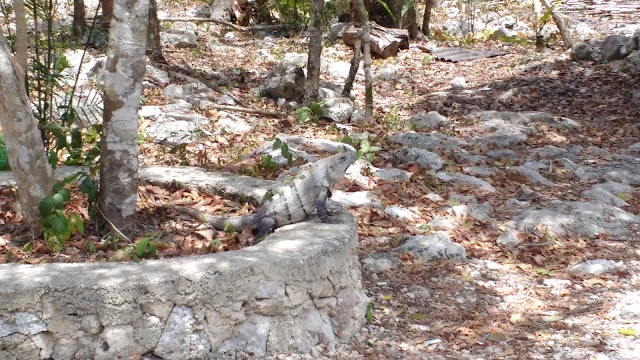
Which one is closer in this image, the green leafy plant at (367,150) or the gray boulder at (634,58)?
the green leafy plant at (367,150)

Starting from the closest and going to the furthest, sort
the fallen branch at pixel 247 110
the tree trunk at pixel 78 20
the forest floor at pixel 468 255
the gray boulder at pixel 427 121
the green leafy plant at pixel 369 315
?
the forest floor at pixel 468 255 < the green leafy plant at pixel 369 315 < the fallen branch at pixel 247 110 < the gray boulder at pixel 427 121 < the tree trunk at pixel 78 20

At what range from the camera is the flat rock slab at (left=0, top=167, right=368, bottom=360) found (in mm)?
3398

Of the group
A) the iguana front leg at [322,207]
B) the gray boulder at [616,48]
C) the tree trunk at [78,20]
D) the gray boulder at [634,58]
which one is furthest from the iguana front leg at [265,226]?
the gray boulder at [616,48]

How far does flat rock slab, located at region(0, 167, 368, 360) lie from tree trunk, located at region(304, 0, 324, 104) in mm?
5670

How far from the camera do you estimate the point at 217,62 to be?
40.4 ft

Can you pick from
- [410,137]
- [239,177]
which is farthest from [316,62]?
[239,177]

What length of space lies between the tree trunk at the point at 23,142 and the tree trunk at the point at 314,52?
5661mm

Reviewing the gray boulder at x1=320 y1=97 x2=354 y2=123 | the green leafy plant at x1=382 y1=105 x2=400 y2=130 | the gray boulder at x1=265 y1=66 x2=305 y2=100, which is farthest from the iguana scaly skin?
the gray boulder at x1=265 y1=66 x2=305 y2=100

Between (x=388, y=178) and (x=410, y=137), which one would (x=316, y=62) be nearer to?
(x=410, y=137)

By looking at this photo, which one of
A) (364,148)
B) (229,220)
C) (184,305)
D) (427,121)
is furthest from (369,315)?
(427,121)

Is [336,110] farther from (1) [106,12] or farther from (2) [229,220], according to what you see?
(2) [229,220]

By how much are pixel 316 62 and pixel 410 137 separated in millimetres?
1843

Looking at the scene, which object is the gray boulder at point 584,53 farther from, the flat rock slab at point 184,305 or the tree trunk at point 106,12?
the flat rock slab at point 184,305

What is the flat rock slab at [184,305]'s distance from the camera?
11.1 ft
